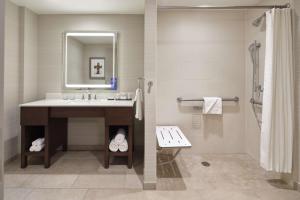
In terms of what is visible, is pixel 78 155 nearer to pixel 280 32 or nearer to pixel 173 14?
pixel 173 14

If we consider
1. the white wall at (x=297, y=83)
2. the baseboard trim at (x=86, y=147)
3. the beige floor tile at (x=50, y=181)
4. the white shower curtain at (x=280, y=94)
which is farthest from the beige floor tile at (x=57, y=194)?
the white wall at (x=297, y=83)

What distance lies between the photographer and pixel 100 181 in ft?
8.41

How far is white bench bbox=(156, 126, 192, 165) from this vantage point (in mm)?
2469

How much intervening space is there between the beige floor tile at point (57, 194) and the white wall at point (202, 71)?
1.63m

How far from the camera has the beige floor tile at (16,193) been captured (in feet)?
7.13

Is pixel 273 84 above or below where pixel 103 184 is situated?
above

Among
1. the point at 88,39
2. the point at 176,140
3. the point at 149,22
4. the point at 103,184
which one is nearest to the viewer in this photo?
the point at 149,22

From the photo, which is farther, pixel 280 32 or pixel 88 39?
pixel 88 39

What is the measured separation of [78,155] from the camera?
11.3 feet

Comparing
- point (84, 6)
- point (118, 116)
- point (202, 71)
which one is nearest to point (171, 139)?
point (118, 116)

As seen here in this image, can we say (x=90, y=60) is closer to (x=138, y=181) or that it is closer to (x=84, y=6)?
(x=84, y=6)

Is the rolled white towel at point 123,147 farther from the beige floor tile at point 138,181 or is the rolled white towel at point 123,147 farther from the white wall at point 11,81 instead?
the white wall at point 11,81

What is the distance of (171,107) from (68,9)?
214 centimetres

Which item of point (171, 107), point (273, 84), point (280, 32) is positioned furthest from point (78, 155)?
point (280, 32)
